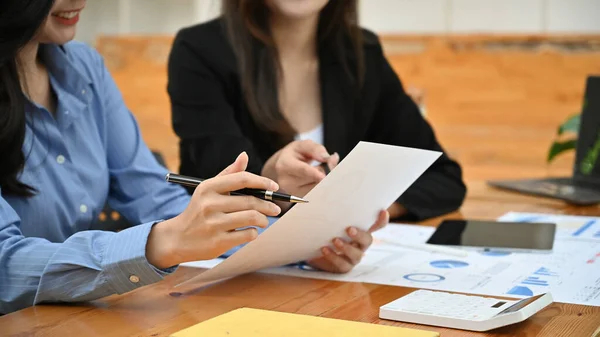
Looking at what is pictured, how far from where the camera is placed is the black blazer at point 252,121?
1.77 meters

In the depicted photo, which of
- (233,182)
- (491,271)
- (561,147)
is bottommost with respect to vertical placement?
(561,147)

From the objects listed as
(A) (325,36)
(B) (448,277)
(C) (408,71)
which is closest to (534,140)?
(C) (408,71)

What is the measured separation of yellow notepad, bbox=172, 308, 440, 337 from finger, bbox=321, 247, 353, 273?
11.6 inches

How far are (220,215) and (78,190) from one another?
463 mm

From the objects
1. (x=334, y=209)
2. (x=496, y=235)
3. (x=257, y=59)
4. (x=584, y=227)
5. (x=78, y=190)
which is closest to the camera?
(x=334, y=209)

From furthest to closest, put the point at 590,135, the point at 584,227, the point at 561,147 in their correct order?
the point at 561,147
the point at 590,135
the point at 584,227

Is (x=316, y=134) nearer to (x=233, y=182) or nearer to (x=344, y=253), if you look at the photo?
(x=344, y=253)

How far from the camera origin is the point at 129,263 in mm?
1053

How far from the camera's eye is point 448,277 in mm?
1200

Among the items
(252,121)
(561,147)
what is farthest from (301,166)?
(561,147)

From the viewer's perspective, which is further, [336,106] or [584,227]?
[336,106]

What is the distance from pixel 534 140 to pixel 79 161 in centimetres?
360

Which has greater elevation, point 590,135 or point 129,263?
point 129,263

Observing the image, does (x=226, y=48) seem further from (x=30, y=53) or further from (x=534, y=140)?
(x=534, y=140)
